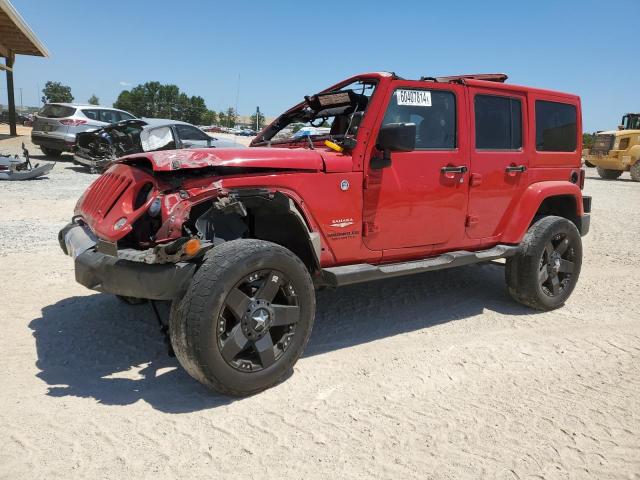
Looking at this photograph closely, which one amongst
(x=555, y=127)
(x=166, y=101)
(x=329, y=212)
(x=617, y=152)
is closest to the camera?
(x=329, y=212)

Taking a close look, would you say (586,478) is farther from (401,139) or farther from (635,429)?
(401,139)

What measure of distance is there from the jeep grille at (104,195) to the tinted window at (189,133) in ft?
26.1

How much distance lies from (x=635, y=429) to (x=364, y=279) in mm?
1846

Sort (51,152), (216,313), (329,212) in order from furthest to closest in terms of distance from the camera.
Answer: (51,152) < (329,212) < (216,313)

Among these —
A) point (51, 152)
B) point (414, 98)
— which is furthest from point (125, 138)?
point (414, 98)

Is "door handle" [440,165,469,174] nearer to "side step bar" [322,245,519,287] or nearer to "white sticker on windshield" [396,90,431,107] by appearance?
"white sticker on windshield" [396,90,431,107]

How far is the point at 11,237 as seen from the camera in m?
6.37

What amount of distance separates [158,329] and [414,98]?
9.15 feet

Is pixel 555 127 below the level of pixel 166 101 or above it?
below

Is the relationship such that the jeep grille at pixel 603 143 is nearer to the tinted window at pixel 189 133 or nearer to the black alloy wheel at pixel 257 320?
the tinted window at pixel 189 133

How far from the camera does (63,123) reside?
14.7 m

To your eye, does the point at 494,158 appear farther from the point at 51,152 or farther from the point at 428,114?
the point at 51,152

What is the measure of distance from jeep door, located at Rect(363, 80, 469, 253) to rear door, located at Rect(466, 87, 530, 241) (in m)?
0.13

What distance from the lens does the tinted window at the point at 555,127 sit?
187 inches
